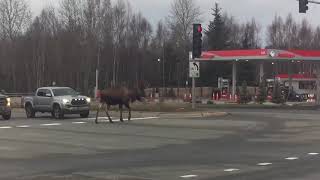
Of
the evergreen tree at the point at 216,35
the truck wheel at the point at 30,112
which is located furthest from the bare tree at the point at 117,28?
the truck wheel at the point at 30,112

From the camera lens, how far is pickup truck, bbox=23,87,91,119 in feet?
107

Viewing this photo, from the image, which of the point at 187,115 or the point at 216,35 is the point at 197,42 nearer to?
the point at 187,115

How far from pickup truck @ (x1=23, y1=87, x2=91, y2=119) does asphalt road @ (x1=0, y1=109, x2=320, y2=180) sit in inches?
252

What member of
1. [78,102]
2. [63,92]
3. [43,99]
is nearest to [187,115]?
[78,102]

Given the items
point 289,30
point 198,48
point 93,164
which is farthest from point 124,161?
point 289,30

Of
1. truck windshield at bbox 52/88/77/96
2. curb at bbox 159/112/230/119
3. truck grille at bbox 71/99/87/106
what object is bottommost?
curb at bbox 159/112/230/119

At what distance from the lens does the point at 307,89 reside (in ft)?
257

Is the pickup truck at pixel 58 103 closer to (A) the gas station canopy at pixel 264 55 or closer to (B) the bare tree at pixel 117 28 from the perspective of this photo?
(A) the gas station canopy at pixel 264 55

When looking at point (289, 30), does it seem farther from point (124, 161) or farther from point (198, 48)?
point (124, 161)

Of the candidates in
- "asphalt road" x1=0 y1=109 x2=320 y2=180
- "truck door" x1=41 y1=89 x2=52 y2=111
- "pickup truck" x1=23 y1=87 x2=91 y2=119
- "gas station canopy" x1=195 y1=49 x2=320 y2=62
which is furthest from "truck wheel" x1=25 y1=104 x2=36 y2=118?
"gas station canopy" x1=195 y1=49 x2=320 y2=62

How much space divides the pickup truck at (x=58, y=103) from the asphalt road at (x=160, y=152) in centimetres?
641

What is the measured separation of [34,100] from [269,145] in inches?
784

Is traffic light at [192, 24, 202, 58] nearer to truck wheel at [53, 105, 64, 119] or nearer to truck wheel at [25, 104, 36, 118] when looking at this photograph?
truck wheel at [53, 105, 64, 119]

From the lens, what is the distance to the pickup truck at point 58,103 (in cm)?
3253
